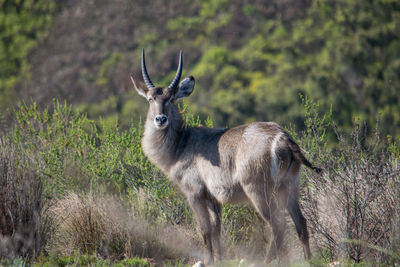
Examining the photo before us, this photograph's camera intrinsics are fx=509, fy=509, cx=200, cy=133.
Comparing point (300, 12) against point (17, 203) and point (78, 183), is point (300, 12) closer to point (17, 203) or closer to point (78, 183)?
point (78, 183)

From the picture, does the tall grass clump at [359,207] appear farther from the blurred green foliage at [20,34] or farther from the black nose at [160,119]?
the blurred green foliage at [20,34]

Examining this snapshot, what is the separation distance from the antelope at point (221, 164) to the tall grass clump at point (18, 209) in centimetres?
180

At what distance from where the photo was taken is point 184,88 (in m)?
7.41

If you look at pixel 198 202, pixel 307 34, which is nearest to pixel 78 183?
pixel 198 202

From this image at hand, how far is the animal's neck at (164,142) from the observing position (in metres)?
7.11

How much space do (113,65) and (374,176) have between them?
36.9 meters

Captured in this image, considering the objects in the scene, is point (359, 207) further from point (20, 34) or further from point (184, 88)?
point (20, 34)

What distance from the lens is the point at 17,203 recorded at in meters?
5.91

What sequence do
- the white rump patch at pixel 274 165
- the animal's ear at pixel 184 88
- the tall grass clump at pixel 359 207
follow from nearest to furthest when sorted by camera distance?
the tall grass clump at pixel 359 207, the white rump patch at pixel 274 165, the animal's ear at pixel 184 88

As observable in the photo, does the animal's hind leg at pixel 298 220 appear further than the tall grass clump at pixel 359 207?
Yes

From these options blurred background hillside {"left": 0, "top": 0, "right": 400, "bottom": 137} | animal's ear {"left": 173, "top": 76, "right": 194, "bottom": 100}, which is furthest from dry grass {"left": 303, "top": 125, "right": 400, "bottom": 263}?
blurred background hillside {"left": 0, "top": 0, "right": 400, "bottom": 137}

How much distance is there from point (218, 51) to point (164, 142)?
3480cm

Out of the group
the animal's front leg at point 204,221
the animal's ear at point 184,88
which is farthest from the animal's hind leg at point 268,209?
the animal's ear at point 184,88

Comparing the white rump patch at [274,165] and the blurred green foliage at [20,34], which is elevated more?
the blurred green foliage at [20,34]
